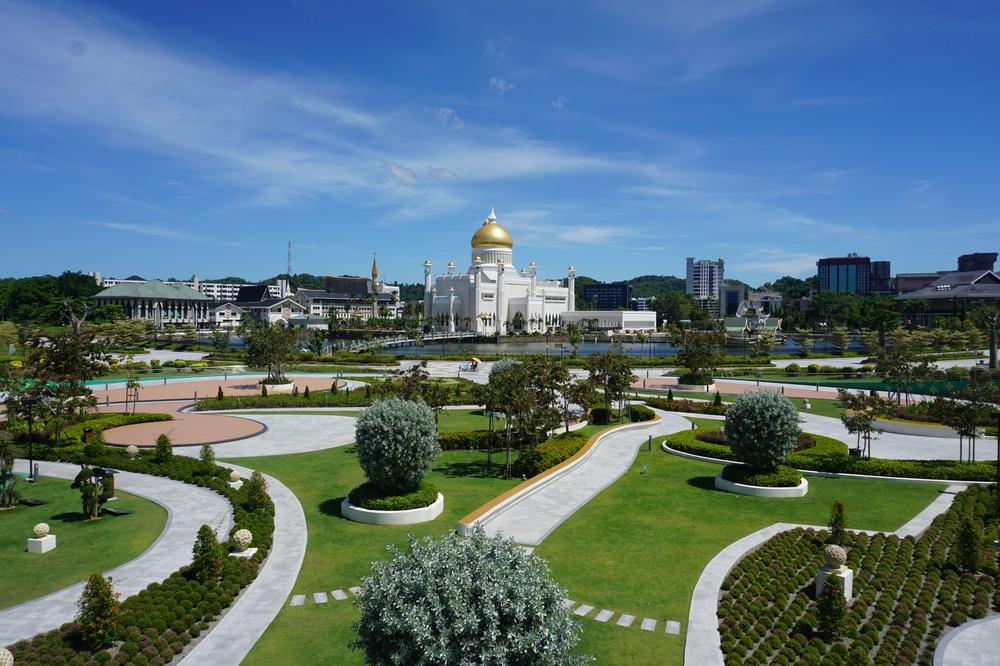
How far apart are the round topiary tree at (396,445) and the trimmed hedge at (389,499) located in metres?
0.26

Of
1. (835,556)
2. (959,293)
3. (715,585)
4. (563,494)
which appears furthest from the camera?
(959,293)

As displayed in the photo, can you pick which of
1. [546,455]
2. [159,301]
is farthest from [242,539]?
[159,301]

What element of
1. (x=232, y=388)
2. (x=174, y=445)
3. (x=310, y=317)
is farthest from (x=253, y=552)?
(x=310, y=317)

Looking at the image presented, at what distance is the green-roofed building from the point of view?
12862 cm

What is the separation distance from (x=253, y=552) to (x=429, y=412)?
6037 mm

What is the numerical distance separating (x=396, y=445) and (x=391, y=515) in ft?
6.38

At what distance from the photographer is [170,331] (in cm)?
9600

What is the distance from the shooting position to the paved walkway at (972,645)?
11.0 m

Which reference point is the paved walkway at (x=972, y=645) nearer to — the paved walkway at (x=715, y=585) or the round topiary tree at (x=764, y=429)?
the paved walkway at (x=715, y=585)

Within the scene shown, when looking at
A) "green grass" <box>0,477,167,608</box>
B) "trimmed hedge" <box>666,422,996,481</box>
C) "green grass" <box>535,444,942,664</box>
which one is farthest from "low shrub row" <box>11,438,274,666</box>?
"trimmed hedge" <box>666,422,996,481</box>

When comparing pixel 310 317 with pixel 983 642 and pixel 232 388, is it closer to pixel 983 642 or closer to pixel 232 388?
pixel 232 388

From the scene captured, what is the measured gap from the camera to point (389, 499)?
59.5 ft

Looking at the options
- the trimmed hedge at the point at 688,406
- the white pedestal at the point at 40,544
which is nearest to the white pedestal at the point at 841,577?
the white pedestal at the point at 40,544

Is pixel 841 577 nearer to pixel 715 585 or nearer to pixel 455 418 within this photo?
pixel 715 585
